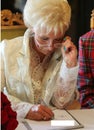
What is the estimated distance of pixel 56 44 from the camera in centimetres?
137

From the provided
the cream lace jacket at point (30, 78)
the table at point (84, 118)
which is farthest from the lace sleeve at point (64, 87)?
the table at point (84, 118)

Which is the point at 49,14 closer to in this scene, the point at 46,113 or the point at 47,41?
the point at 47,41

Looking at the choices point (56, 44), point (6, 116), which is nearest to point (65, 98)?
point (56, 44)

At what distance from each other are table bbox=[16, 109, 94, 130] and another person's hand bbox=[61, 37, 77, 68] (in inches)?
8.6

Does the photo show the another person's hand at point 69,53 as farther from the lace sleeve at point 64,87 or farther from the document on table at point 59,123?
the document on table at point 59,123

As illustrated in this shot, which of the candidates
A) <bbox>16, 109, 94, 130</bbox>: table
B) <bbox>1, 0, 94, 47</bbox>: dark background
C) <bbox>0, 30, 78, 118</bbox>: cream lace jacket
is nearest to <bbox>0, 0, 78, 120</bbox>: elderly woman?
<bbox>0, 30, 78, 118</bbox>: cream lace jacket

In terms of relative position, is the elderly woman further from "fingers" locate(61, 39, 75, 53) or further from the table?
the table

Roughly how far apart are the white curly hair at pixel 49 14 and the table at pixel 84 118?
1.21 ft

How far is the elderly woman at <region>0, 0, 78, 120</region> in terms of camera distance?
52.2 inches

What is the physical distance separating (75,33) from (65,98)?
1462mm

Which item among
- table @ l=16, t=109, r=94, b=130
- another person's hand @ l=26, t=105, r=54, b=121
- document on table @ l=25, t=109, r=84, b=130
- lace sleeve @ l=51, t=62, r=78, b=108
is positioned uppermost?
lace sleeve @ l=51, t=62, r=78, b=108

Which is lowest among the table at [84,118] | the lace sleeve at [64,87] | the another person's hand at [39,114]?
the table at [84,118]

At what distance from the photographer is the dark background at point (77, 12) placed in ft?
8.82

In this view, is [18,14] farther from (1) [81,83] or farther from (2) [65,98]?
(2) [65,98]
